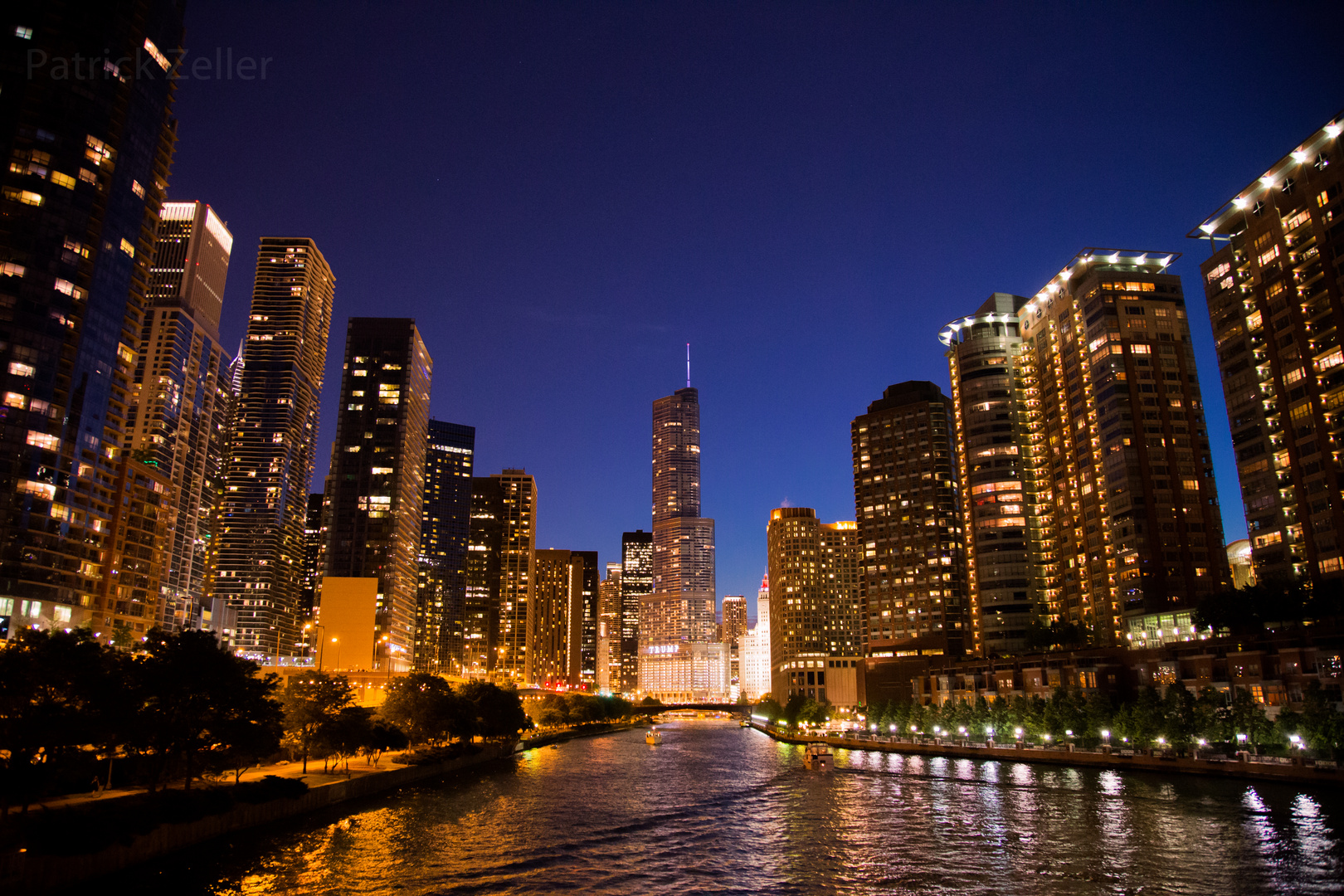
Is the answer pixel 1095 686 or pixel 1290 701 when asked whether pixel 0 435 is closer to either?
pixel 1095 686

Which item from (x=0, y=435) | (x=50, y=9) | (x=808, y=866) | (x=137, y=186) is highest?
(x=50, y=9)

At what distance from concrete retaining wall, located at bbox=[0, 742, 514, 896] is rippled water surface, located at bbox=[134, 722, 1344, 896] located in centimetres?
169

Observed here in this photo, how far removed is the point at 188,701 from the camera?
6712 centimetres

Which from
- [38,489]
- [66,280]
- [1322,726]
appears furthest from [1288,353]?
[38,489]

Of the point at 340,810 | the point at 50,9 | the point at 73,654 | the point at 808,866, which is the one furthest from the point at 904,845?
the point at 50,9

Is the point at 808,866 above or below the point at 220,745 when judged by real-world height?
below

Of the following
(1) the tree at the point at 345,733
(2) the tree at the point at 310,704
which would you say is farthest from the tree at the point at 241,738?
(1) the tree at the point at 345,733

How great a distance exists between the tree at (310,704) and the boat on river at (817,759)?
236ft

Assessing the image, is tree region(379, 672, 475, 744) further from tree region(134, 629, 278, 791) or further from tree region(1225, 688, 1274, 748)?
tree region(1225, 688, 1274, 748)

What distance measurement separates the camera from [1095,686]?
15100 centimetres

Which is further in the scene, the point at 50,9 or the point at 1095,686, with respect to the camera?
the point at 50,9

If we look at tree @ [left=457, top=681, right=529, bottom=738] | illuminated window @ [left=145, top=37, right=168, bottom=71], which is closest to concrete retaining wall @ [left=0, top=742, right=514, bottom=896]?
tree @ [left=457, top=681, right=529, bottom=738]

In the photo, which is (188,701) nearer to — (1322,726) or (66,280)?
(1322,726)

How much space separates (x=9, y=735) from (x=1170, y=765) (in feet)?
394
